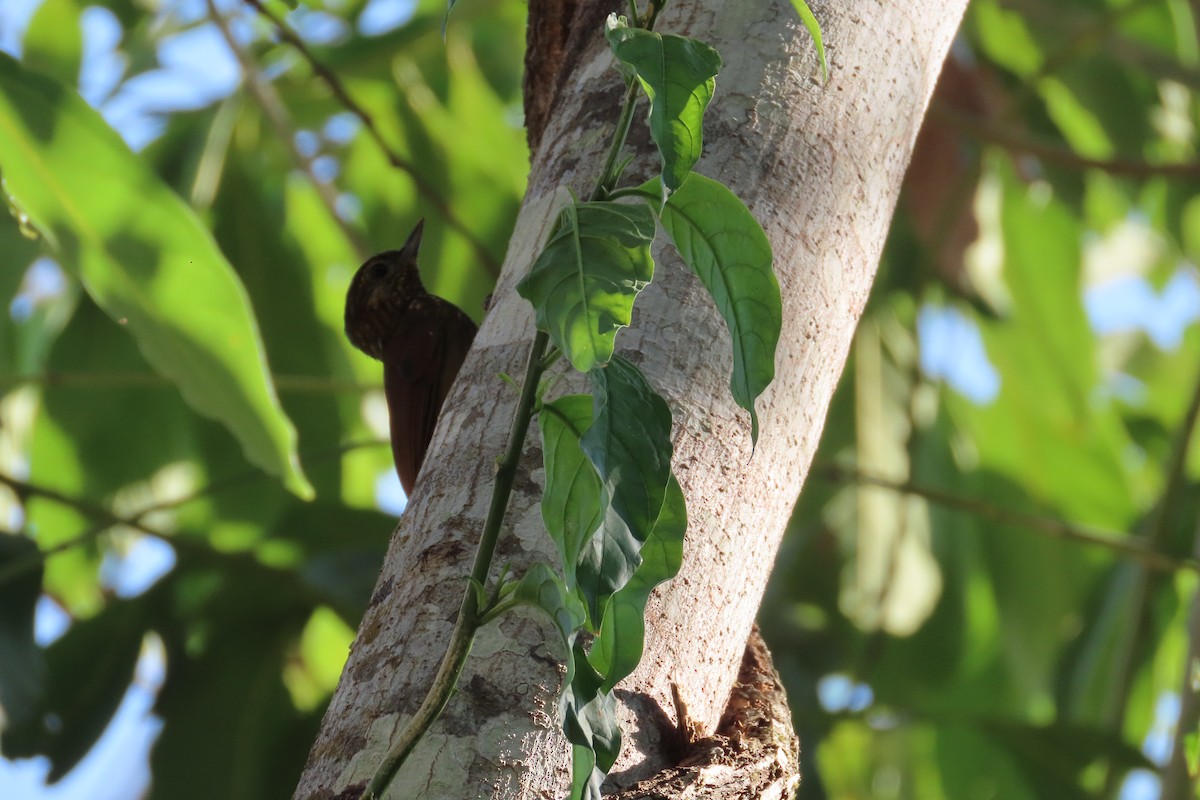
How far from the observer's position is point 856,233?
1.56m

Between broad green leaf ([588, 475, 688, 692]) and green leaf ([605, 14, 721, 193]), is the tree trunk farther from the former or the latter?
green leaf ([605, 14, 721, 193])

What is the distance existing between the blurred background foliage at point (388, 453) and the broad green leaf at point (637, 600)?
172 cm

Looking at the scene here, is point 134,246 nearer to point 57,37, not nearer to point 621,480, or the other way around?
point 621,480

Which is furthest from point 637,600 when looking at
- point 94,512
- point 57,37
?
point 57,37

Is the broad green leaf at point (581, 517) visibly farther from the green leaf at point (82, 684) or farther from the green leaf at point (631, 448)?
the green leaf at point (82, 684)

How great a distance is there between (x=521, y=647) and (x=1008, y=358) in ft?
15.4

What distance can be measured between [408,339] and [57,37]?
1924 millimetres

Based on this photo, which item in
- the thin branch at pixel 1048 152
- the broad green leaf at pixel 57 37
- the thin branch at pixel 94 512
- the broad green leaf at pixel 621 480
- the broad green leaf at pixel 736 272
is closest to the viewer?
A: the broad green leaf at pixel 621 480

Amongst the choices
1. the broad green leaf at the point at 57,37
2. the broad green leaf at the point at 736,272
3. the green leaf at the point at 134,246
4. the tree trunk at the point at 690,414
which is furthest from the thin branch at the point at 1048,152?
the broad green leaf at the point at 736,272

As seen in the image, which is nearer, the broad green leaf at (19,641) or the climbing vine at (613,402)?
the climbing vine at (613,402)

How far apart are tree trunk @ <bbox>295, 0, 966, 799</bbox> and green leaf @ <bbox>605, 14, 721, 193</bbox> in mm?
383

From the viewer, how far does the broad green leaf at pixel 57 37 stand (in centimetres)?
454

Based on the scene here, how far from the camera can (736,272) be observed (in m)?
1.12

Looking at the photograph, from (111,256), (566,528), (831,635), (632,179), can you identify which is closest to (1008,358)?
(831,635)
